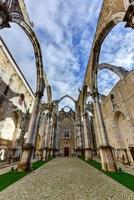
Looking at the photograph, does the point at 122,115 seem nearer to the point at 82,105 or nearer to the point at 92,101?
the point at 82,105

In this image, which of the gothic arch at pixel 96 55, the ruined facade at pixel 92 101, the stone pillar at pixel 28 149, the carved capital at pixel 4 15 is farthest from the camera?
the gothic arch at pixel 96 55

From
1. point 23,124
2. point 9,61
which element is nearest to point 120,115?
point 23,124

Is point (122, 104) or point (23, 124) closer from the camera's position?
point (122, 104)

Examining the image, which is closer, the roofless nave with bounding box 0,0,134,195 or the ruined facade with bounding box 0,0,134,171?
the ruined facade with bounding box 0,0,134,171

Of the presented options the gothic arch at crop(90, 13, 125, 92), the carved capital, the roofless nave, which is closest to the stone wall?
the roofless nave

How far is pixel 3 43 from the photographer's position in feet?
48.0

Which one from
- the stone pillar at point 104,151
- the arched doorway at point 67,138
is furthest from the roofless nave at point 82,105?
the arched doorway at point 67,138

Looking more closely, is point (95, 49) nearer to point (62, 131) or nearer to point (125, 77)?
point (125, 77)

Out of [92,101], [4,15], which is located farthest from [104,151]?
[4,15]

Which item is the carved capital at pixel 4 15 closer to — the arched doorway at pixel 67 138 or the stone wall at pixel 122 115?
the stone wall at pixel 122 115

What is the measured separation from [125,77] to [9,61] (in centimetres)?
1601

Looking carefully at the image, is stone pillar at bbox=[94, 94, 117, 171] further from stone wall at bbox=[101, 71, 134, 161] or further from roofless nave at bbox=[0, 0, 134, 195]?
stone wall at bbox=[101, 71, 134, 161]

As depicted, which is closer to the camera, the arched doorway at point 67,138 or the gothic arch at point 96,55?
the gothic arch at point 96,55

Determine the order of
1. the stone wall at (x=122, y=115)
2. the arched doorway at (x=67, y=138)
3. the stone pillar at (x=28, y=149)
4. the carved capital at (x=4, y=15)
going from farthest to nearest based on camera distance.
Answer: the arched doorway at (x=67, y=138)
the stone wall at (x=122, y=115)
the stone pillar at (x=28, y=149)
the carved capital at (x=4, y=15)
